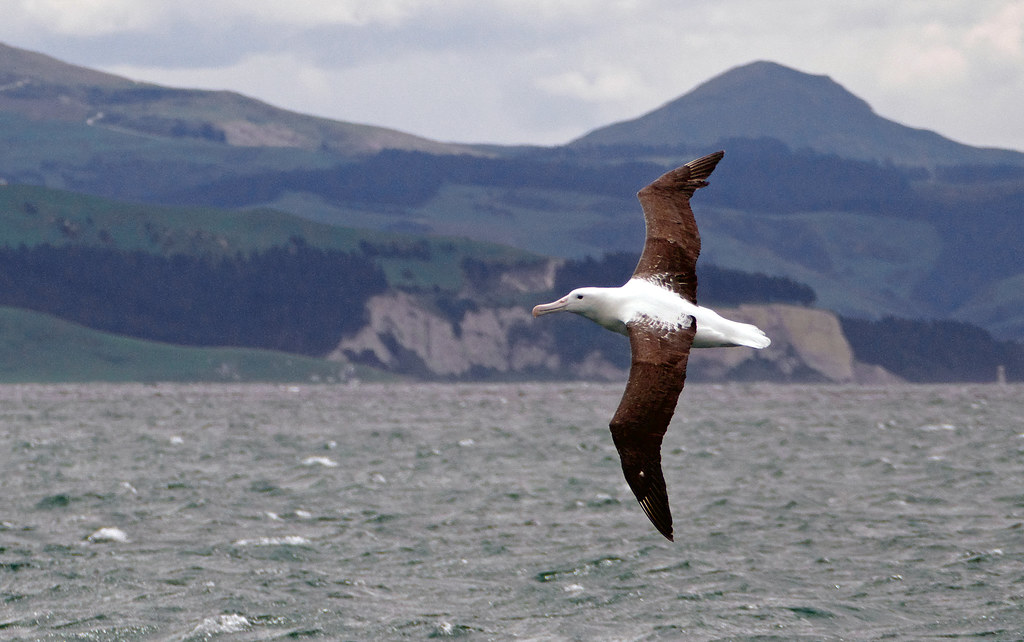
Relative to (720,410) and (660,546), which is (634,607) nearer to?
(660,546)

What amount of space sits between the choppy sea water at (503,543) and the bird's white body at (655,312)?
349 inches

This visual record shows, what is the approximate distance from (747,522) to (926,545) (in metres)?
5.57

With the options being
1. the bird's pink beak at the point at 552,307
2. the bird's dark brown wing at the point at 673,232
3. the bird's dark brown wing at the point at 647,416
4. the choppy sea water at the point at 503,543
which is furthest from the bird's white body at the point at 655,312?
the choppy sea water at the point at 503,543

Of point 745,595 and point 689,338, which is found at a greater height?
point 689,338

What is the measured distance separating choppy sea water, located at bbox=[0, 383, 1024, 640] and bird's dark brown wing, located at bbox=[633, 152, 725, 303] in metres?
8.14

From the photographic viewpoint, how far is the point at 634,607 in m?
27.0

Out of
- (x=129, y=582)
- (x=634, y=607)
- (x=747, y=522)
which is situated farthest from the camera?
(x=747, y=522)

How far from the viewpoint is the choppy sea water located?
25750 millimetres

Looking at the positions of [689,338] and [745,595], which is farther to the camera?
[745,595]

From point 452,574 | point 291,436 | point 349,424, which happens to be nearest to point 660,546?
point 452,574

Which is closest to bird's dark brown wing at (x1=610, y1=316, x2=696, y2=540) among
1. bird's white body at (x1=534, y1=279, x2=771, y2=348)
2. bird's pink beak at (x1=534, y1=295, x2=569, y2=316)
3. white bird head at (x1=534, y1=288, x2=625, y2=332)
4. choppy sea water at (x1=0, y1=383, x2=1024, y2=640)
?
bird's white body at (x1=534, y1=279, x2=771, y2=348)

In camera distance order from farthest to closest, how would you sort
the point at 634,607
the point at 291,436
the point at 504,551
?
1. the point at 291,436
2. the point at 504,551
3. the point at 634,607

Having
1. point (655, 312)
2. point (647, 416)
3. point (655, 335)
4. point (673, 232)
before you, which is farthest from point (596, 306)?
point (673, 232)

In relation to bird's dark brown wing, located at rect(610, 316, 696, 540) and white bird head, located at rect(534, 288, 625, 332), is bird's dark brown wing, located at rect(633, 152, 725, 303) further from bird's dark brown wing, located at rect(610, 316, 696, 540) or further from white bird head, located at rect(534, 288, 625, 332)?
bird's dark brown wing, located at rect(610, 316, 696, 540)
